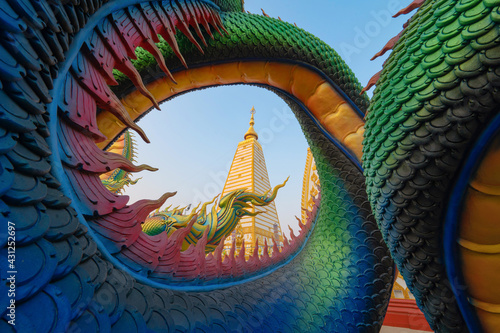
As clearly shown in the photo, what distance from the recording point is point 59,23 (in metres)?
0.37

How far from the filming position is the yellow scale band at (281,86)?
106 cm

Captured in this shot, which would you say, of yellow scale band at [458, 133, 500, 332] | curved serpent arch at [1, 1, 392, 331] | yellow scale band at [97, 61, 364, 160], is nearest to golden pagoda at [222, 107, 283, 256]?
yellow scale band at [97, 61, 364, 160]

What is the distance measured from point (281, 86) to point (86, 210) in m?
0.94

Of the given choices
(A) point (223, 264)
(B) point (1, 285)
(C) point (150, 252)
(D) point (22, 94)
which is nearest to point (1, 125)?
(D) point (22, 94)

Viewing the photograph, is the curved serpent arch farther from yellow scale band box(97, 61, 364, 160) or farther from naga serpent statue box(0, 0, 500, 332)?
yellow scale band box(97, 61, 364, 160)

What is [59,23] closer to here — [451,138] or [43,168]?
[43,168]

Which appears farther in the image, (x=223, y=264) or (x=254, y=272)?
(x=254, y=272)

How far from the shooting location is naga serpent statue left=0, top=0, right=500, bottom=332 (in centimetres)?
29

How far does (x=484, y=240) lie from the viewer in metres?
0.50

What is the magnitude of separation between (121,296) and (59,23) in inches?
16.1

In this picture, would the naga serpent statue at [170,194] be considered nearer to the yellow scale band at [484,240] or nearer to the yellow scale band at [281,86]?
the yellow scale band at [484,240]

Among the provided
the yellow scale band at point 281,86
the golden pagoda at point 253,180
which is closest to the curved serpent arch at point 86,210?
the yellow scale band at point 281,86

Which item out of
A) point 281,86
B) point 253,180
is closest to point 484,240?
point 281,86

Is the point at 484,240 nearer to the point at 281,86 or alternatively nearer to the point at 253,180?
the point at 281,86
